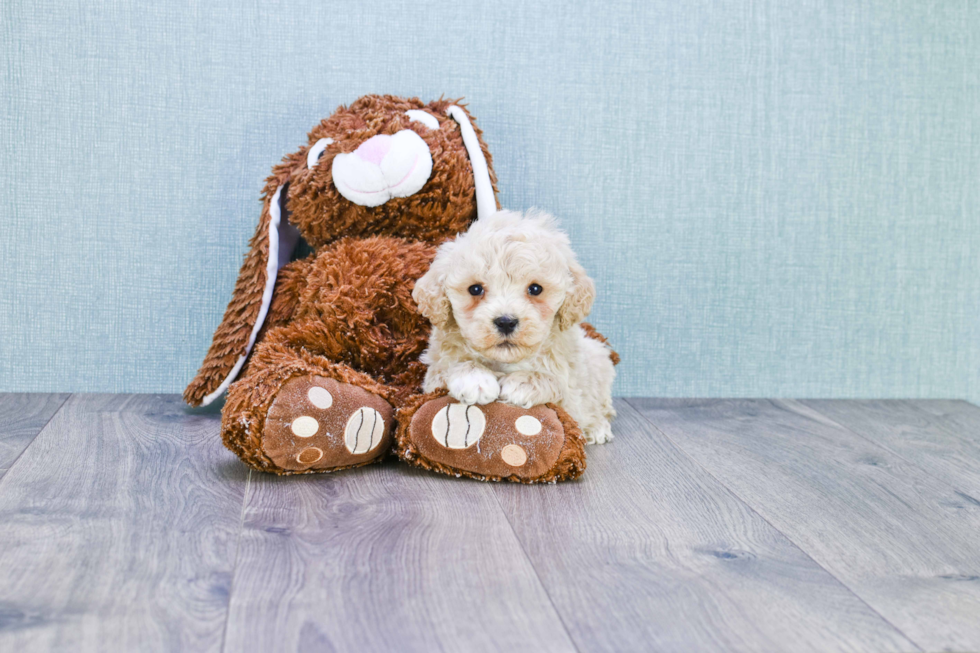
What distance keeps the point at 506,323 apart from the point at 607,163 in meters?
0.68

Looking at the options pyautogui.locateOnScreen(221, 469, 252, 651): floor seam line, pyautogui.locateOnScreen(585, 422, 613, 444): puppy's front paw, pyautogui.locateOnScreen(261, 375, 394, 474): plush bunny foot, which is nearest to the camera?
pyautogui.locateOnScreen(221, 469, 252, 651): floor seam line

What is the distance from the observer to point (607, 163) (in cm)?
169

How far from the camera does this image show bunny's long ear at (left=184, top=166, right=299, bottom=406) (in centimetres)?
145

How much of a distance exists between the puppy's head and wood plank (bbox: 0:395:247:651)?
37 cm

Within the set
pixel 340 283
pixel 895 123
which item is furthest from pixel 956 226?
pixel 340 283

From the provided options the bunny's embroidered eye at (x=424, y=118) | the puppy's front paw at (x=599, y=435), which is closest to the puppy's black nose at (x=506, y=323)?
the puppy's front paw at (x=599, y=435)

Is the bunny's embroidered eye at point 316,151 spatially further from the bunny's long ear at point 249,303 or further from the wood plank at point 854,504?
the wood plank at point 854,504

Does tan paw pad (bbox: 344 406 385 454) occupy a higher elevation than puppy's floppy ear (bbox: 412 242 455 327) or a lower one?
lower

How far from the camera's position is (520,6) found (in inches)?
64.2

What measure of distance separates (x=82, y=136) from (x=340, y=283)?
0.63m

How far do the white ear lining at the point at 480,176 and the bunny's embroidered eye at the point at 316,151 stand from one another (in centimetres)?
23

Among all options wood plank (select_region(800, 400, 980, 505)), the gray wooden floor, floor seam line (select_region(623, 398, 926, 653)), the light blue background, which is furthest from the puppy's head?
wood plank (select_region(800, 400, 980, 505))

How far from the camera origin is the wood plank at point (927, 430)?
1336 millimetres

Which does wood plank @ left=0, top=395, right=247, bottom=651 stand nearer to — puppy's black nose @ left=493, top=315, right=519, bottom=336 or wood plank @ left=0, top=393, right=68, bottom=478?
wood plank @ left=0, top=393, right=68, bottom=478
